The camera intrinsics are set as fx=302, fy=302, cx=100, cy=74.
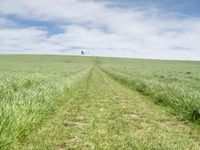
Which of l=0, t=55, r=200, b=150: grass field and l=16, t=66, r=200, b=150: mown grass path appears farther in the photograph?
l=16, t=66, r=200, b=150: mown grass path

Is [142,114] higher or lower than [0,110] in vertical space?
lower

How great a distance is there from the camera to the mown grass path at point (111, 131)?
8359 millimetres

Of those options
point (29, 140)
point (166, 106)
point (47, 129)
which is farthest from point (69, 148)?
point (166, 106)

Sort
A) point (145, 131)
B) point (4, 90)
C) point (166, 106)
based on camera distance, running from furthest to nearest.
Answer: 1. point (166, 106)
2. point (4, 90)
3. point (145, 131)

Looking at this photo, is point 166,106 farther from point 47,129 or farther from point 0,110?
point 0,110

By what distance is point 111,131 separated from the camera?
9852 millimetres

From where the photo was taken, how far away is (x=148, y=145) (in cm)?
846

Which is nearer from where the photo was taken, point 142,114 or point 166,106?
point 142,114

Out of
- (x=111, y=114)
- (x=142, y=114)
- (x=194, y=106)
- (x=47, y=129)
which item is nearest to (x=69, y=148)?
(x=47, y=129)

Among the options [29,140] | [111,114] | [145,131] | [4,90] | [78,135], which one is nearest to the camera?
[29,140]

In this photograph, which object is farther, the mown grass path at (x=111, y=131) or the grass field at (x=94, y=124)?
the mown grass path at (x=111, y=131)

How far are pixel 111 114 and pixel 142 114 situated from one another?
144cm

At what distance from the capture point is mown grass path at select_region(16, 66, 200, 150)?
836cm

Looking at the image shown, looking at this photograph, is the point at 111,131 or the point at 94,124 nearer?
the point at 111,131
